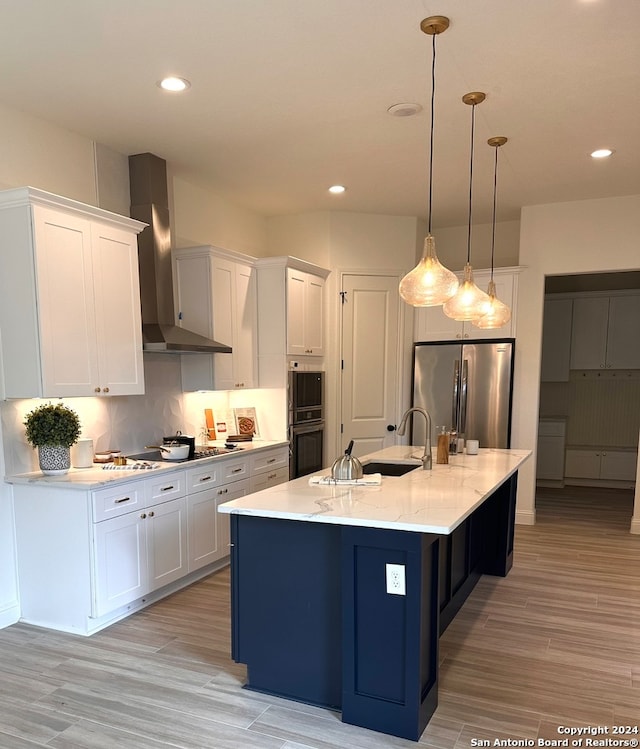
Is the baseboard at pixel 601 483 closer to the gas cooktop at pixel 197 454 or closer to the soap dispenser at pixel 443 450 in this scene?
the soap dispenser at pixel 443 450

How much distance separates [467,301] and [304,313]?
2.17m

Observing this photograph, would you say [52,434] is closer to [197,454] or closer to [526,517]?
[197,454]

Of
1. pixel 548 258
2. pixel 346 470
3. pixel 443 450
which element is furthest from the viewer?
pixel 548 258

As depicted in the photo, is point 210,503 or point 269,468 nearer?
point 210,503

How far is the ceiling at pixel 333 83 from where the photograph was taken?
7.91ft

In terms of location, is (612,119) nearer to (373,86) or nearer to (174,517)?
(373,86)

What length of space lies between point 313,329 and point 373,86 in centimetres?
261

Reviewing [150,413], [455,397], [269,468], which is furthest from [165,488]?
[455,397]

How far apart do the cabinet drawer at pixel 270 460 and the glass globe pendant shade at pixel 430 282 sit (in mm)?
2280

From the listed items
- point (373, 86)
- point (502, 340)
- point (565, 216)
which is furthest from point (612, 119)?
point (502, 340)

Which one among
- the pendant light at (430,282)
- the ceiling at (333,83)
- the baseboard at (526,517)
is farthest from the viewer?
the baseboard at (526,517)

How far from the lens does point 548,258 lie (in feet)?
17.5

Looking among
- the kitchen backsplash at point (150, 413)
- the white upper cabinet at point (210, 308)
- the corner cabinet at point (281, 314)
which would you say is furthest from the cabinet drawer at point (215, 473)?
the corner cabinet at point (281, 314)

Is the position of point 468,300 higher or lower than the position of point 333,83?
lower
